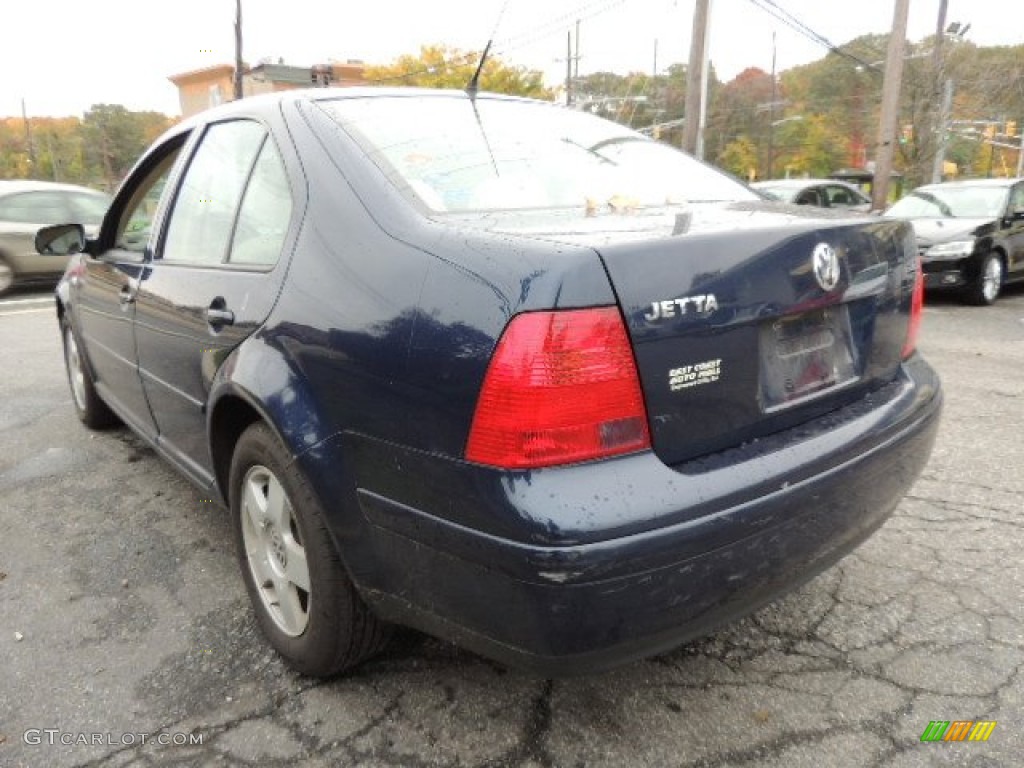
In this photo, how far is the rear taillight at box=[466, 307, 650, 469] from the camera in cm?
150

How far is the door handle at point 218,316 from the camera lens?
88.9 inches

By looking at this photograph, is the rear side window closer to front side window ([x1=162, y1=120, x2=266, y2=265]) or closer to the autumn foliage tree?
front side window ([x1=162, y1=120, x2=266, y2=265])

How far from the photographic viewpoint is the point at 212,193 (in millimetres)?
2709

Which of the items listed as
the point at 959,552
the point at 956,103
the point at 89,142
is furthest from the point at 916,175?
the point at 89,142

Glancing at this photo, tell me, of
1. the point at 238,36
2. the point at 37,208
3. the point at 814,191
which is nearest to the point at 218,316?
the point at 37,208

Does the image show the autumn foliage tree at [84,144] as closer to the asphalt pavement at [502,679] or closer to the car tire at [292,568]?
the asphalt pavement at [502,679]

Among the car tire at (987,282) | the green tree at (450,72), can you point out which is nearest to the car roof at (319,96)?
the car tire at (987,282)

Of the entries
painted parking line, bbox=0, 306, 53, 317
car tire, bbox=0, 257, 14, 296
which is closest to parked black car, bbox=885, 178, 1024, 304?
painted parking line, bbox=0, 306, 53, 317

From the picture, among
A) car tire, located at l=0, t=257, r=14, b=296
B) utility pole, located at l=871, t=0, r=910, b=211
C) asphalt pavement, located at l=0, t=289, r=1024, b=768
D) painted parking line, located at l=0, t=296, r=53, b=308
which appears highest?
utility pole, located at l=871, t=0, r=910, b=211

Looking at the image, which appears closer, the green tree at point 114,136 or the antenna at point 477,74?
the antenna at point 477,74

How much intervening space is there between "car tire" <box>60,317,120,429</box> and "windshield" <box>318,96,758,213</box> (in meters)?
2.77

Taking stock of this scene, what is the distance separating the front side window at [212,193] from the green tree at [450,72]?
35280 millimetres

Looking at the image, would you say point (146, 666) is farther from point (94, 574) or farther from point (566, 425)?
point (566, 425)

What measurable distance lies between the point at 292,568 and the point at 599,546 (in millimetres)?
1073
